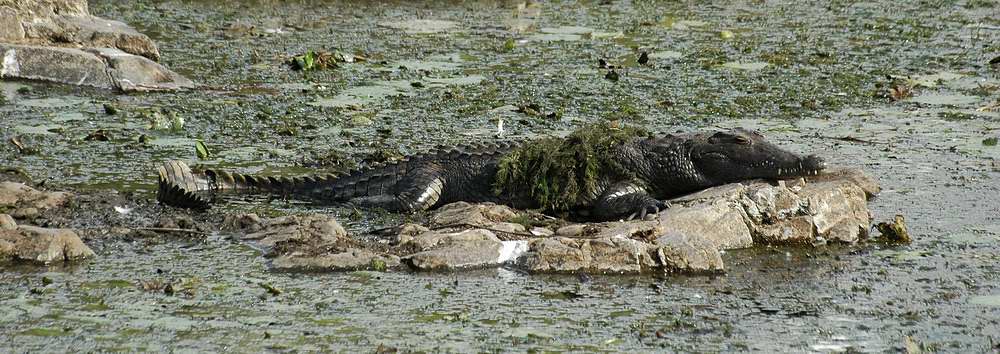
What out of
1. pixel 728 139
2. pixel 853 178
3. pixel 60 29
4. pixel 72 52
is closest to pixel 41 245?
pixel 728 139

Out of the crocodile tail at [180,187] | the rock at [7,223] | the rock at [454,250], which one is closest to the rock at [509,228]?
the rock at [454,250]

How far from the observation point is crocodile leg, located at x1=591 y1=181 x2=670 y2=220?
24.0 feet

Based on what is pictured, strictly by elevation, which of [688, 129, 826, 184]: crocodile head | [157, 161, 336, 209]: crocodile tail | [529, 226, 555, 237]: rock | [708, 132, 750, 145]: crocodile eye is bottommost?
[157, 161, 336, 209]: crocodile tail

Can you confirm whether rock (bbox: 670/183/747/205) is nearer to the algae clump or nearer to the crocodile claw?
the crocodile claw

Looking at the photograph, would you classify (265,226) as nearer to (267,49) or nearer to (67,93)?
(67,93)

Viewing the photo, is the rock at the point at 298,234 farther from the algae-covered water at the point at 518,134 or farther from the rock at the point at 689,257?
the rock at the point at 689,257

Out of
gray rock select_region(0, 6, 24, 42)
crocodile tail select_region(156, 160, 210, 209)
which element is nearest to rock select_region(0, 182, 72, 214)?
crocodile tail select_region(156, 160, 210, 209)

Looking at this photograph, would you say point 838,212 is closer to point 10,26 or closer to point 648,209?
point 648,209

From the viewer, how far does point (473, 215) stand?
7078mm

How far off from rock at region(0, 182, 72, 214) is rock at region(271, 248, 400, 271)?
1.74m

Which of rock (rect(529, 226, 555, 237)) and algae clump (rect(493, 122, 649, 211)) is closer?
rock (rect(529, 226, 555, 237))

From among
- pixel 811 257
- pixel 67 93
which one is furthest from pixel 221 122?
pixel 811 257

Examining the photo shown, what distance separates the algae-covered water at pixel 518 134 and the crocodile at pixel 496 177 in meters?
0.29

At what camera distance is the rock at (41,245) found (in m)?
6.21
